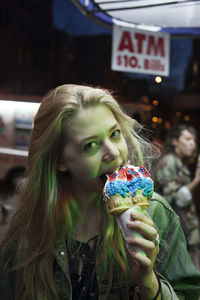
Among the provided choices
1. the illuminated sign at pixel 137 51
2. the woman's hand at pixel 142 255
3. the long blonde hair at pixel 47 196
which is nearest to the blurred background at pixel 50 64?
the illuminated sign at pixel 137 51

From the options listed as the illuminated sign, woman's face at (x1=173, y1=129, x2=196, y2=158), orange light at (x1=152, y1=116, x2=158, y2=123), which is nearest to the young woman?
the illuminated sign

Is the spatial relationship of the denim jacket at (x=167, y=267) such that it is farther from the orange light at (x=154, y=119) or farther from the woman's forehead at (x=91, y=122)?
the orange light at (x=154, y=119)

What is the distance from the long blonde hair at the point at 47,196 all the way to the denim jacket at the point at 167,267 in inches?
1.7

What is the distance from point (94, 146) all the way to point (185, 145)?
3.24 metres

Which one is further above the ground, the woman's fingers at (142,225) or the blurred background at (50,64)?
the blurred background at (50,64)

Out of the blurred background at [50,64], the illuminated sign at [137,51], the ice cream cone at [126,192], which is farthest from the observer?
the blurred background at [50,64]

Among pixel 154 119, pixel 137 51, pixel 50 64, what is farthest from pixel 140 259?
pixel 50 64

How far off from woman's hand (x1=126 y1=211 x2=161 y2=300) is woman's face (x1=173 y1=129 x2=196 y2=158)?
3.34 m

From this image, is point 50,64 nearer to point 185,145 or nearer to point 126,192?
point 185,145

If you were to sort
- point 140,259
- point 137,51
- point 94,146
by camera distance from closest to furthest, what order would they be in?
point 140,259, point 94,146, point 137,51

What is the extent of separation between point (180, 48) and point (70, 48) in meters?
1.91

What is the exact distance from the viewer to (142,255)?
3.54ft

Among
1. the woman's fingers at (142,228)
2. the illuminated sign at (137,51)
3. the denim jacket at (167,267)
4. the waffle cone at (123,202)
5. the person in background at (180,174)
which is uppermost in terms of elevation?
the illuminated sign at (137,51)

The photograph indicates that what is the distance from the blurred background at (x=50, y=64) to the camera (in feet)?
20.5
